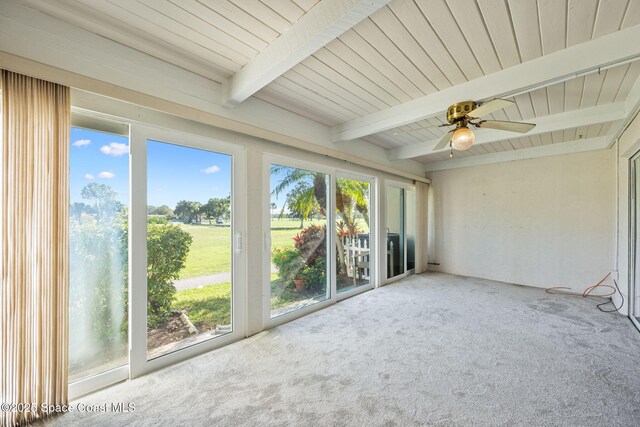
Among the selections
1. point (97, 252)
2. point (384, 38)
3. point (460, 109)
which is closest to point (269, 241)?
point (97, 252)

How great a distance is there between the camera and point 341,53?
196 centimetres

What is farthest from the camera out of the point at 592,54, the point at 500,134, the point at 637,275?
the point at 500,134

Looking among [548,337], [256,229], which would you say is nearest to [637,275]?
[548,337]

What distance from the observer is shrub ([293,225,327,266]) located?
3.34 meters

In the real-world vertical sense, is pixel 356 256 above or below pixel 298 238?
below

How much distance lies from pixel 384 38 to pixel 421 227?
4394mm

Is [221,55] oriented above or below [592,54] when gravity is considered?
above

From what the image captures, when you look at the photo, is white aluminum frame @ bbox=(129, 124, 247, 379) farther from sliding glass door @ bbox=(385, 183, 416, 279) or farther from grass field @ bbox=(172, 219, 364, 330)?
sliding glass door @ bbox=(385, 183, 416, 279)

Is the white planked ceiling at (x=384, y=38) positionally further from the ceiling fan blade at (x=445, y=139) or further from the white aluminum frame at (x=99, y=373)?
the white aluminum frame at (x=99, y=373)

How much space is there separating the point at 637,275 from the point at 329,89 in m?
4.09

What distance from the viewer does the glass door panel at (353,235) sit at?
3885mm

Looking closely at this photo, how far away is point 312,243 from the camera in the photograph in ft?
11.4

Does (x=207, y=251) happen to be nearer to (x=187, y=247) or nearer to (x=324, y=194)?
(x=187, y=247)

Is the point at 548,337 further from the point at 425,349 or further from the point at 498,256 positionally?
the point at 498,256
